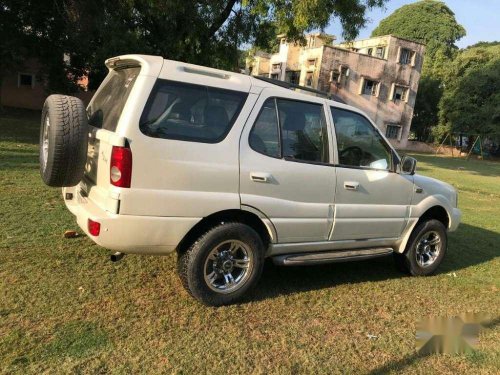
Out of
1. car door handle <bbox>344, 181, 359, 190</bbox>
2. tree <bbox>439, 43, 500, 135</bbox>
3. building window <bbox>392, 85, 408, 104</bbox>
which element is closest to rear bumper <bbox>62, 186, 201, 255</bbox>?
car door handle <bbox>344, 181, 359, 190</bbox>

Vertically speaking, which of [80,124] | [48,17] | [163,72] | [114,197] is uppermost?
[48,17]

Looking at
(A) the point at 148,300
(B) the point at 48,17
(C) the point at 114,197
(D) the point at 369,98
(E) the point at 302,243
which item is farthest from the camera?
(D) the point at 369,98

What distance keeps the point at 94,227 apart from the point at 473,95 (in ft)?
143

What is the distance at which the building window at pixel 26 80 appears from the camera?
2830 cm

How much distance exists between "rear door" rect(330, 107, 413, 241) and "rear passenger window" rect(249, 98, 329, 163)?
0.22m

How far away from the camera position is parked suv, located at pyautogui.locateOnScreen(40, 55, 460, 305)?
360 cm

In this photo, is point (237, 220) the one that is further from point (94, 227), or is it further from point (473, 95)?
point (473, 95)

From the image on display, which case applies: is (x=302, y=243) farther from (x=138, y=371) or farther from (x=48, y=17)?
(x=48, y=17)

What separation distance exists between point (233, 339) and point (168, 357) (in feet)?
1.82

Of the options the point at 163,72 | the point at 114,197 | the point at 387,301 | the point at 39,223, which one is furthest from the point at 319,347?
the point at 39,223

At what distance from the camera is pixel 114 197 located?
138 inches

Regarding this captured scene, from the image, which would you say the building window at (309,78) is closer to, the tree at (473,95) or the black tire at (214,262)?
the tree at (473,95)

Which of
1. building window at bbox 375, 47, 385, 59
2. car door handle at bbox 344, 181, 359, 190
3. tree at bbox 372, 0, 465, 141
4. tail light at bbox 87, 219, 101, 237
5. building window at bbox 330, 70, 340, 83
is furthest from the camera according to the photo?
tree at bbox 372, 0, 465, 141

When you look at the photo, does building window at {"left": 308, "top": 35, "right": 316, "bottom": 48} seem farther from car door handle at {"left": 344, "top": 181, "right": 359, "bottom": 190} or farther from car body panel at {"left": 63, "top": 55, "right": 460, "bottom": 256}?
car door handle at {"left": 344, "top": 181, "right": 359, "bottom": 190}
